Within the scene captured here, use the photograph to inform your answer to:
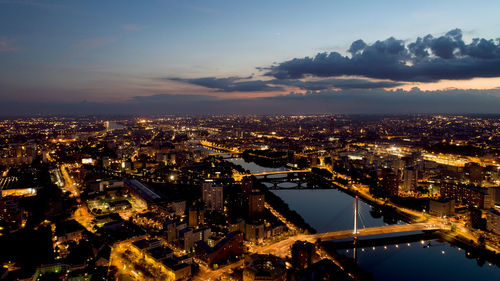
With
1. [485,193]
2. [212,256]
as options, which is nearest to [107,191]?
[212,256]

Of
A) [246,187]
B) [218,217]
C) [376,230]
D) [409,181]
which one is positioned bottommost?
[376,230]

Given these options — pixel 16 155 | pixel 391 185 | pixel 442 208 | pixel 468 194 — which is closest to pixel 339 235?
pixel 442 208

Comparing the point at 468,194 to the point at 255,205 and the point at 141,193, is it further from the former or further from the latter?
the point at 141,193

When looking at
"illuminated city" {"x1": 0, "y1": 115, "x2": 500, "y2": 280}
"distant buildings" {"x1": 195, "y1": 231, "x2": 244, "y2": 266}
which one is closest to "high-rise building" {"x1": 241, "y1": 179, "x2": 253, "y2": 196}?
"illuminated city" {"x1": 0, "y1": 115, "x2": 500, "y2": 280}

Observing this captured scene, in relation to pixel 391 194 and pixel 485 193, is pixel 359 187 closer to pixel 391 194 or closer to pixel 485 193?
pixel 391 194

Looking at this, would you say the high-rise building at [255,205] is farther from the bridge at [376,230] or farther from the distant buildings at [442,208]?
the distant buildings at [442,208]

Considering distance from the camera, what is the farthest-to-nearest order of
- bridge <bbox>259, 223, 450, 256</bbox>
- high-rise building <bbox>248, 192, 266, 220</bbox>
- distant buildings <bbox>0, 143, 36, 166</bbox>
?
distant buildings <bbox>0, 143, 36, 166</bbox>, high-rise building <bbox>248, 192, 266, 220</bbox>, bridge <bbox>259, 223, 450, 256</bbox>

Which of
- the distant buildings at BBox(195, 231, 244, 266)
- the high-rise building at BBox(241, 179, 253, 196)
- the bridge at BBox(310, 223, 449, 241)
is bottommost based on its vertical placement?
the bridge at BBox(310, 223, 449, 241)

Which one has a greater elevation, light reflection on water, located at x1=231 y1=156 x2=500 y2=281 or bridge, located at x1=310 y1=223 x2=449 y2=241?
bridge, located at x1=310 y1=223 x2=449 y2=241

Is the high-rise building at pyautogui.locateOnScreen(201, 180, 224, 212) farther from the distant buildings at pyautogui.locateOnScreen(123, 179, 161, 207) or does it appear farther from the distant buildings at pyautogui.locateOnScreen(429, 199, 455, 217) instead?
the distant buildings at pyautogui.locateOnScreen(429, 199, 455, 217)

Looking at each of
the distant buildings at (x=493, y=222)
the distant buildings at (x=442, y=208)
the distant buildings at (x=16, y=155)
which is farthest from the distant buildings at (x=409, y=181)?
the distant buildings at (x=16, y=155)

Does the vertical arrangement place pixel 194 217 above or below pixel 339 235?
above
